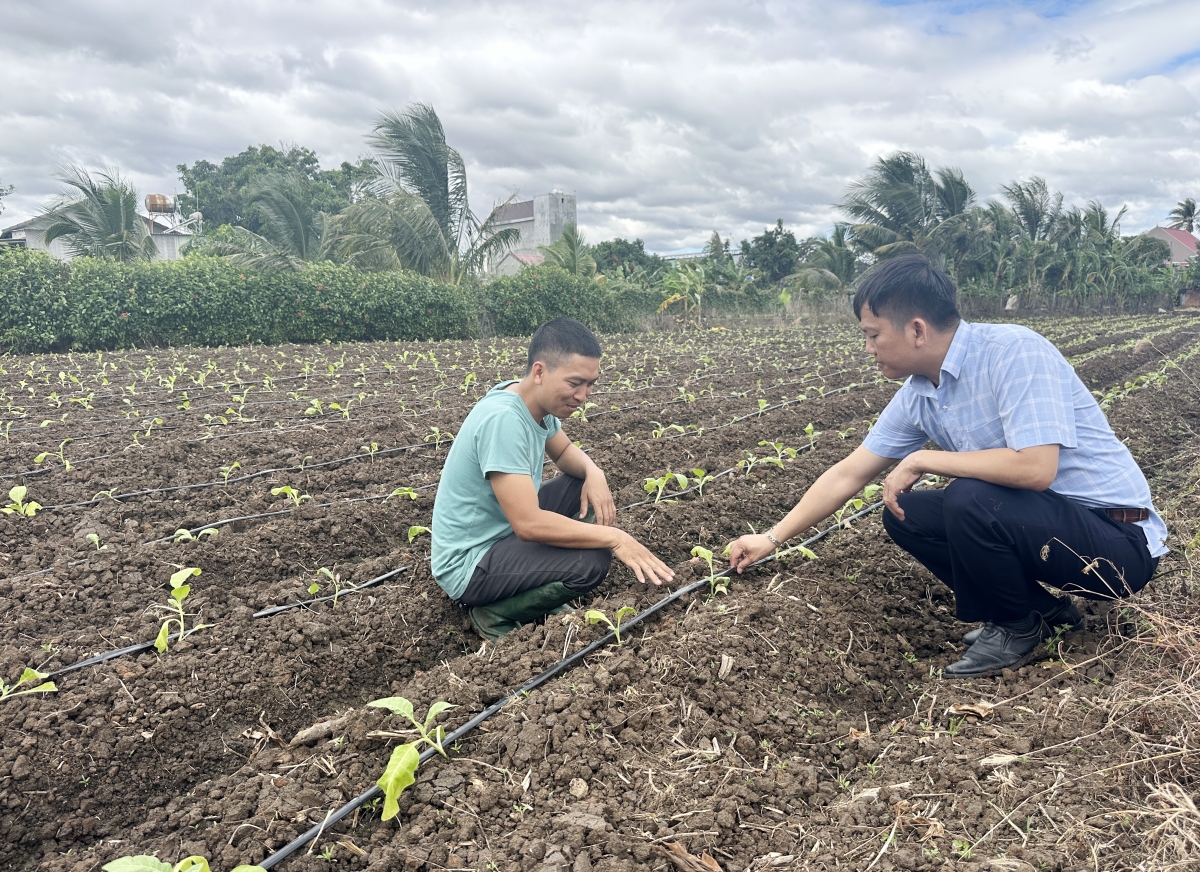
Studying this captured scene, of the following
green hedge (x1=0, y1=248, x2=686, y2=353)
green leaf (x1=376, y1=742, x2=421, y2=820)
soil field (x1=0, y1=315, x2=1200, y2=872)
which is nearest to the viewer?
soil field (x1=0, y1=315, x2=1200, y2=872)

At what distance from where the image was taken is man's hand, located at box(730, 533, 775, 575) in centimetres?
328

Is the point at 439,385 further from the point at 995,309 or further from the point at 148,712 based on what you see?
the point at 995,309

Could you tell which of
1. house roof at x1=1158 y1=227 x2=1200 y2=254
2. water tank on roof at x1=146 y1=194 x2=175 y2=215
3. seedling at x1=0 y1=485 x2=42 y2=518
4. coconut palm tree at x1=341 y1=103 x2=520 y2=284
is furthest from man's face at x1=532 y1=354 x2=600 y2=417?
house roof at x1=1158 y1=227 x2=1200 y2=254

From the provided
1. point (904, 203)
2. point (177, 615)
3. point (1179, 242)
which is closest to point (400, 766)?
point (177, 615)

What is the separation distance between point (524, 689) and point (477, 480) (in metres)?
0.95

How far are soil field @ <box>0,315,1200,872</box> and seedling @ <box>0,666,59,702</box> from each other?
0.05 metres

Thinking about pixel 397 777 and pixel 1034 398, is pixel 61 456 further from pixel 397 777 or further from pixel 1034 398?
pixel 1034 398

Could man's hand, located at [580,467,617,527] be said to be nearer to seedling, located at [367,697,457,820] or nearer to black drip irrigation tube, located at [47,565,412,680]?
black drip irrigation tube, located at [47,565,412,680]

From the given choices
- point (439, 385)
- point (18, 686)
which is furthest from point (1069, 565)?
point (439, 385)

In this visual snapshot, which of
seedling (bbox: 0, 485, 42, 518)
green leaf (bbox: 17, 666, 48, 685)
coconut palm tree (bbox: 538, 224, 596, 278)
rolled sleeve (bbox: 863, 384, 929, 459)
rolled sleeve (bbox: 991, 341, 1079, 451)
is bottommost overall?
green leaf (bbox: 17, 666, 48, 685)

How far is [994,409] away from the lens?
9.40 ft

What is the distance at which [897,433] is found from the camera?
10.6 ft

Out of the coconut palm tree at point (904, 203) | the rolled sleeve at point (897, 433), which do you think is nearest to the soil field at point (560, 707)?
the rolled sleeve at point (897, 433)

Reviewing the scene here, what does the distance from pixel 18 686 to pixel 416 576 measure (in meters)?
1.62
